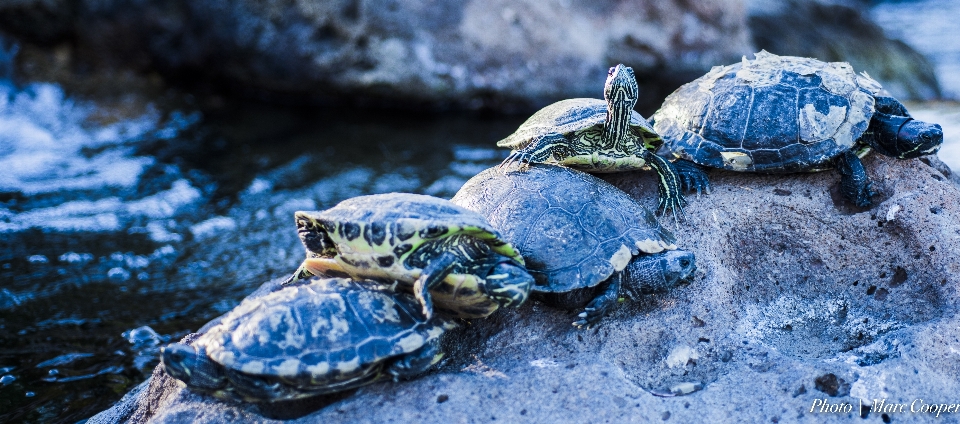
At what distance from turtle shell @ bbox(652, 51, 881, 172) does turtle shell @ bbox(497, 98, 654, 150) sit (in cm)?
35

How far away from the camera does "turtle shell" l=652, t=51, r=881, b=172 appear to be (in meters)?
4.11

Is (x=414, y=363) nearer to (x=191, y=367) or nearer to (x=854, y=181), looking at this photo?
(x=191, y=367)

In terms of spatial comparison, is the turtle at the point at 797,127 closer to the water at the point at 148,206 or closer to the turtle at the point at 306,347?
the turtle at the point at 306,347

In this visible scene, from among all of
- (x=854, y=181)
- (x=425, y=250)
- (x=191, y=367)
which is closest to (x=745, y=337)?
(x=854, y=181)

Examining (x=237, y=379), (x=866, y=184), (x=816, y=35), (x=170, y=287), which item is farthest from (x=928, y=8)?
(x=237, y=379)

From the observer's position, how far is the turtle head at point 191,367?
2.99m

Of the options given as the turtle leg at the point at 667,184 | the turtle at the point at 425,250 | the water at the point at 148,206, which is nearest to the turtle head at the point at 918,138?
the turtle leg at the point at 667,184

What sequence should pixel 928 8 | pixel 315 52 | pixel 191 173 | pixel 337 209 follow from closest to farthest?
pixel 337 209 < pixel 191 173 < pixel 315 52 < pixel 928 8

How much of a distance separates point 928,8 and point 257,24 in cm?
1548

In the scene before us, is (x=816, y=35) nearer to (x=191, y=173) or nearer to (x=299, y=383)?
(x=191, y=173)

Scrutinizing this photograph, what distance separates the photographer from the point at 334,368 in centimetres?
296

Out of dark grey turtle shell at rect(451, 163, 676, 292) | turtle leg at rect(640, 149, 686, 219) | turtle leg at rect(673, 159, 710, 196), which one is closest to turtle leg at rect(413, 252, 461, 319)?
dark grey turtle shell at rect(451, 163, 676, 292)

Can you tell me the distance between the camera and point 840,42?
1202 cm

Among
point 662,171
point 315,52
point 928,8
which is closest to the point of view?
point 662,171
